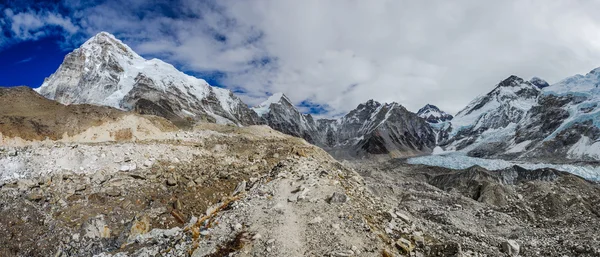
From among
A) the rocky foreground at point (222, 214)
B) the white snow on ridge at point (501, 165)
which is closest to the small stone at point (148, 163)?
the rocky foreground at point (222, 214)

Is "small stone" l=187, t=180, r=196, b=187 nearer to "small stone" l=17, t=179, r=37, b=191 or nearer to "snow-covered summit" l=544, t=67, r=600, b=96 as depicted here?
"small stone" l=17, t=179, r=37, b=191

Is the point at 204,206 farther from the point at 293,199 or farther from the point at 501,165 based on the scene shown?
the point at 501,165

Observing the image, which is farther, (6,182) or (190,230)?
(6,182)

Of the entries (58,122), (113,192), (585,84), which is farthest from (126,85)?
(585,84)

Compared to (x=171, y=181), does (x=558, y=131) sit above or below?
above

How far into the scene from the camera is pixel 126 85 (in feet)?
449

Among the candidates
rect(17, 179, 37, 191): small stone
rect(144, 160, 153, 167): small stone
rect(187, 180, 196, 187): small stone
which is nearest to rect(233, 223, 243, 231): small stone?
rect(187, 180, 196, 187): small stone

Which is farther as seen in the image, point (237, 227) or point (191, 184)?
point (191, 184)

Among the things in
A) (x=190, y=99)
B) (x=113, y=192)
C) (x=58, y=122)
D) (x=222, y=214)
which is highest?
(x=190, y=99)

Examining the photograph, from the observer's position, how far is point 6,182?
1667 centimetres

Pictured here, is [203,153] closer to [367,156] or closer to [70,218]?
[70,218]

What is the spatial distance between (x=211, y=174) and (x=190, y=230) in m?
9.08

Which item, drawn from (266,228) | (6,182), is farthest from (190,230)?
(6,182)

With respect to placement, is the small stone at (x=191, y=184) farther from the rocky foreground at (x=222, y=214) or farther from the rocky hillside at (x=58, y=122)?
the rocky hillside at (x=58, y=122)
